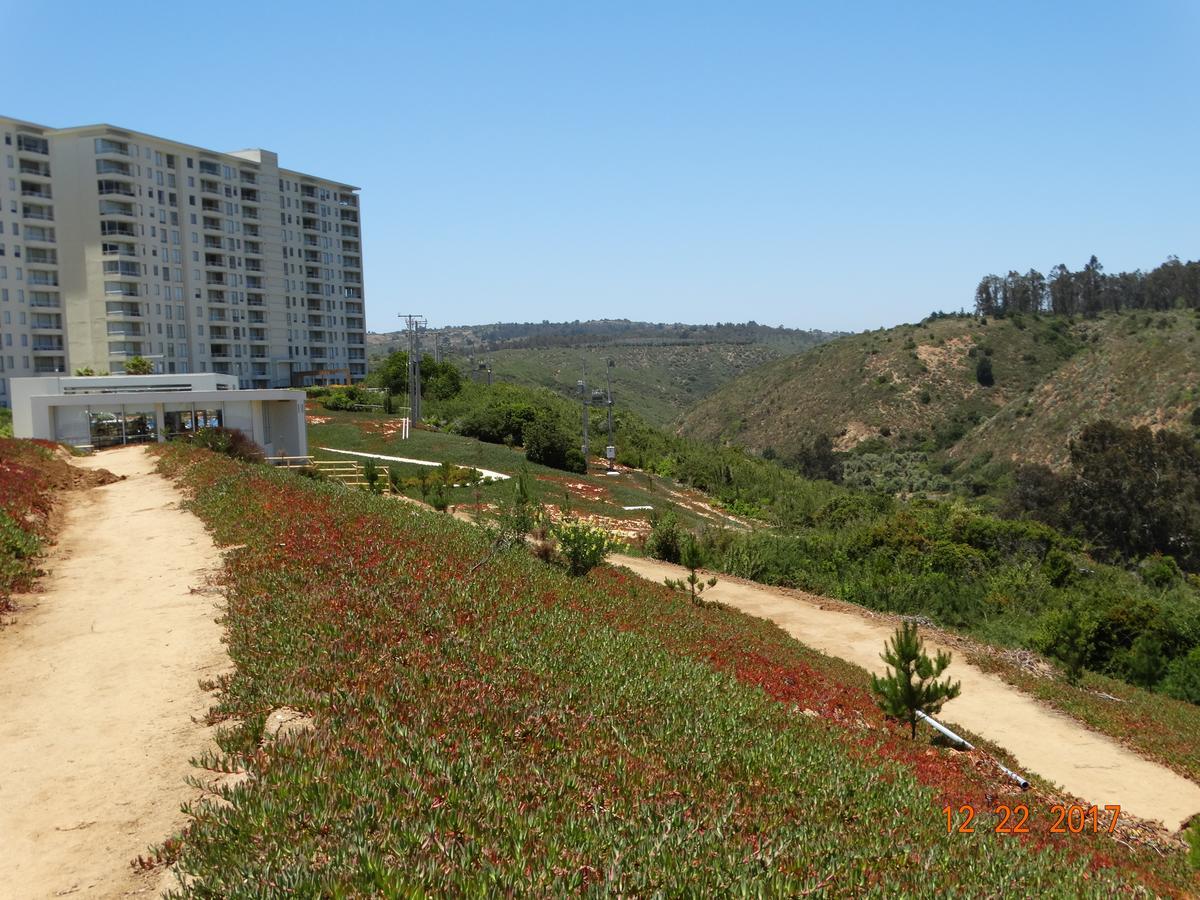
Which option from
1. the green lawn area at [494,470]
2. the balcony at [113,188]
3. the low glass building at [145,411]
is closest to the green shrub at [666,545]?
the green lawn area at [494,470]

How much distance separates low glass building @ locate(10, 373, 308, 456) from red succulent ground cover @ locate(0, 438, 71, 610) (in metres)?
5.85

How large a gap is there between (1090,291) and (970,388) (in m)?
34.7

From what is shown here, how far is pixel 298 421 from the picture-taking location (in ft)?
141

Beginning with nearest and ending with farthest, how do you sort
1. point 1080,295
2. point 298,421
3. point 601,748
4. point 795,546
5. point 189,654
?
point 601,748 → point 189,654 → point 795,546 → point 298,421 → point 1080,295

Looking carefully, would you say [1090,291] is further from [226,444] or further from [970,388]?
[226,444]

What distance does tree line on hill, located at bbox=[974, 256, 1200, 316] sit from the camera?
104938 millimetres

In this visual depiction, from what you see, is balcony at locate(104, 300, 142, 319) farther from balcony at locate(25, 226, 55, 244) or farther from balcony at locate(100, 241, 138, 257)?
balcony at locate(25, 226, 55, 244)

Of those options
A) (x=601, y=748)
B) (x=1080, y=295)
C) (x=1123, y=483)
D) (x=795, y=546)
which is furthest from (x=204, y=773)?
(x=1080, y=295)

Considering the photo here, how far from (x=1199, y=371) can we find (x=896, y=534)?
51.0m

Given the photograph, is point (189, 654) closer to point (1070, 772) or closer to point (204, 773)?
point (204, 773)

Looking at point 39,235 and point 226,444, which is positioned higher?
point 39,235

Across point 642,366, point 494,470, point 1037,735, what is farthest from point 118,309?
point 642,366

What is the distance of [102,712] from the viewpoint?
8438 millimetres

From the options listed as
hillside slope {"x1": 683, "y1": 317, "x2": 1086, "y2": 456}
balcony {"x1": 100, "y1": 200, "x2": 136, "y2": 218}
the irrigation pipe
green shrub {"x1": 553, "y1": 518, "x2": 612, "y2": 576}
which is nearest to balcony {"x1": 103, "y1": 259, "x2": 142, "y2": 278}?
balcony {"x1": 100, "y1": 200, "x2": 136, "y2": 218}
